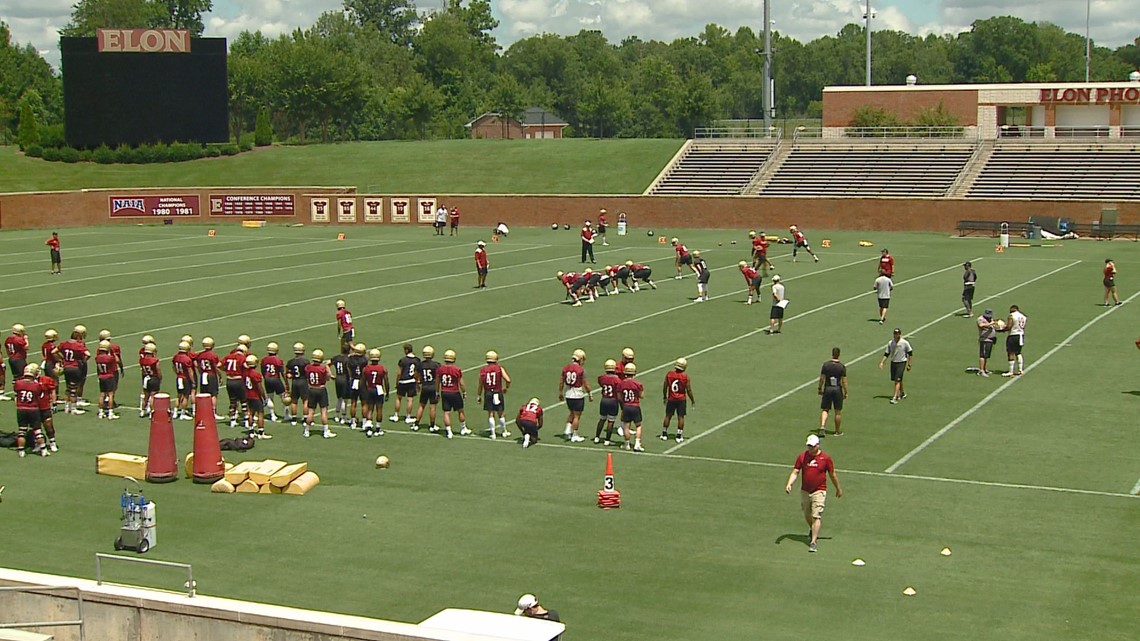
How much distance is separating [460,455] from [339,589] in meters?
6.49

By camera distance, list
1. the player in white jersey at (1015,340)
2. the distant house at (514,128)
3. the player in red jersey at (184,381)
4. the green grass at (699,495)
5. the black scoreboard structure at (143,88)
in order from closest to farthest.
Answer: the green grass at (699,495)
the player in red jersey at (184,381)
the player in white jersey at (1015,340)
the black scoreboard structure at (143,88)
the distant house at (514,128)

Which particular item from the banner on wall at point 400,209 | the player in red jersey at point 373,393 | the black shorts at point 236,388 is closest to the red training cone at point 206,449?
the black shorts at point 236,388

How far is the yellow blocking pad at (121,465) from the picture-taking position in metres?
20.5

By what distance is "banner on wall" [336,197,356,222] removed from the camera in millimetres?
70938

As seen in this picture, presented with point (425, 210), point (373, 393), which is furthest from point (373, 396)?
point (425, 210)

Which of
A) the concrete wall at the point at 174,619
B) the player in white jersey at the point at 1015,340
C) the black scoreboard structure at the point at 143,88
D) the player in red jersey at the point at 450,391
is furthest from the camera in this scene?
the black scoreboard structure at the point at 143,88

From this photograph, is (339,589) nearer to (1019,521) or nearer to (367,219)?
(1019,521)

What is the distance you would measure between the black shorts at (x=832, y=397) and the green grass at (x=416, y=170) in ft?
169

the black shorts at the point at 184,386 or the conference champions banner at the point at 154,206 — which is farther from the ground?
the conference champions banner at the point at 154,206

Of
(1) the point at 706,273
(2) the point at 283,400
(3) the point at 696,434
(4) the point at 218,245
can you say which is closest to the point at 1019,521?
(3) the point at 696,434

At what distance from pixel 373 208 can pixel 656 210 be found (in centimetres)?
1400

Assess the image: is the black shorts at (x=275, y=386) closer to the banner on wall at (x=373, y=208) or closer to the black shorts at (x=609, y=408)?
the black shorts at (x=609, y=408)

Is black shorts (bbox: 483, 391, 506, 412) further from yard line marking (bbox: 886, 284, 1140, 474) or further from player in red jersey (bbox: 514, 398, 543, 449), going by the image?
yard line marking (bbox: 886, 284, 1140, 474)

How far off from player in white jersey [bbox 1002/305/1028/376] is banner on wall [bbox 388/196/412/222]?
45547 mm
